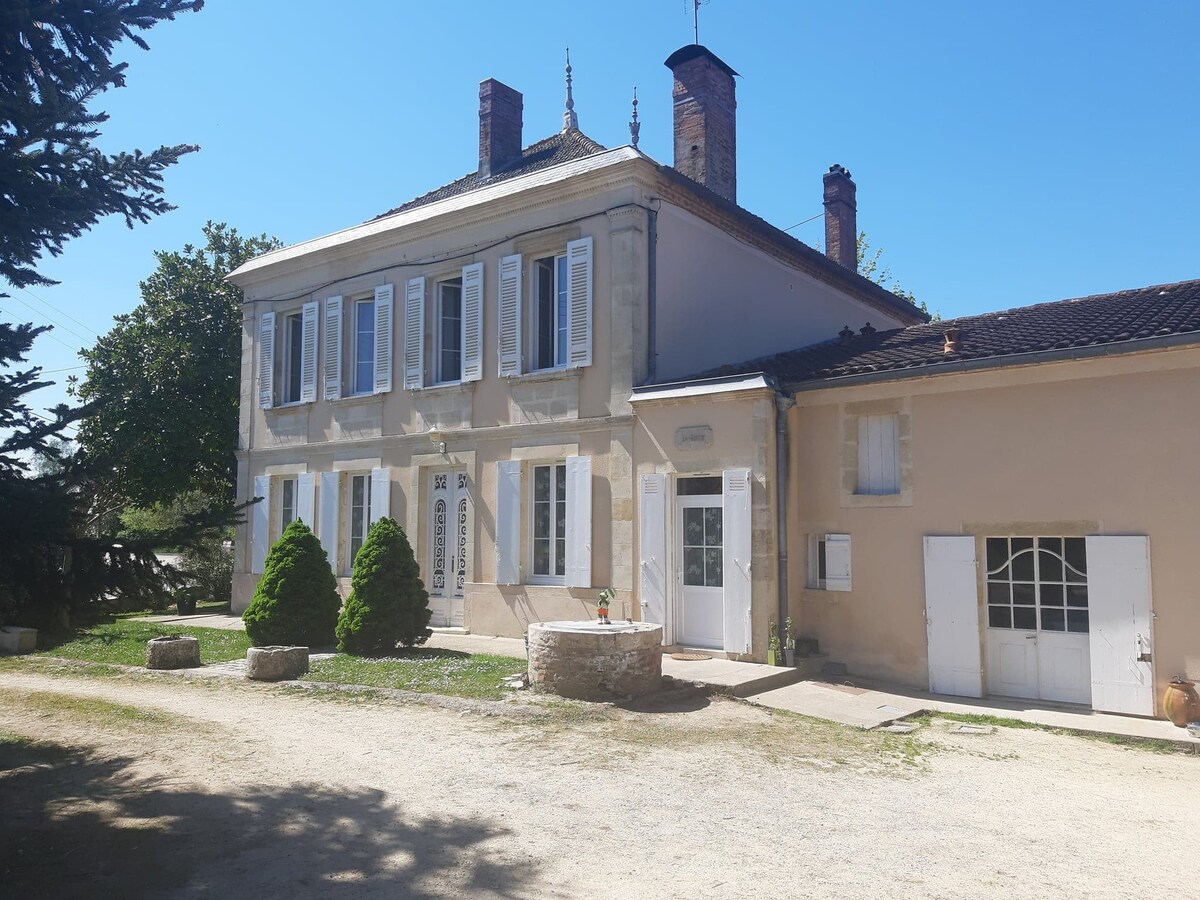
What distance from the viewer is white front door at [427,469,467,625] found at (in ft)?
46.1

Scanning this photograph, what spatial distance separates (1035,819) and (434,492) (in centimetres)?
1030

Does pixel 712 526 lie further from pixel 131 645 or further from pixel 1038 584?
pixel 131 645

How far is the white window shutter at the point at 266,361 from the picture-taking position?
16.8m

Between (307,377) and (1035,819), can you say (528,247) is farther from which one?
(1035,819)

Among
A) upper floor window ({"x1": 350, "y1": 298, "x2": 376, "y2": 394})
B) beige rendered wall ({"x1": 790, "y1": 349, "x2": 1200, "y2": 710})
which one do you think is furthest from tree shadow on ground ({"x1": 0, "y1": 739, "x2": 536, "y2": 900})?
upper floor window ({"x1": 350, "y1": 298, "x2": 376, "y2": 394})

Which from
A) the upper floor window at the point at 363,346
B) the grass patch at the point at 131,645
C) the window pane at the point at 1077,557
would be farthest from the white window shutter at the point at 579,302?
the window pane at the point at 1077,557

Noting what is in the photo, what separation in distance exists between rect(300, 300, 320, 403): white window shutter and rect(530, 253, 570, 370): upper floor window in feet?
15.8

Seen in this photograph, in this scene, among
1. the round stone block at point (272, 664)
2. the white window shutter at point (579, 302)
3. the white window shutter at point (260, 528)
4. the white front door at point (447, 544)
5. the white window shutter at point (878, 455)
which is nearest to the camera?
the round stone block at point (272, 664)

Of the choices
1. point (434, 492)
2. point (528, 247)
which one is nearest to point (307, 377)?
point (434, 492)

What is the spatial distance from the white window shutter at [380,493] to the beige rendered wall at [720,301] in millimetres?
5014

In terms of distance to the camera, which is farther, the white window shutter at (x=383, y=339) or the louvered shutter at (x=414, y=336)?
the white window shutter at (x=383, y=339)

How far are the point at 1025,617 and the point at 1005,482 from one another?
1.43 m

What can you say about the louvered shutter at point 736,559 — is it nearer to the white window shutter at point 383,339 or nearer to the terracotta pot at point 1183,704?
the terracotta pot at point 1183,704

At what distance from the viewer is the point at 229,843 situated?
5125 millimetres
